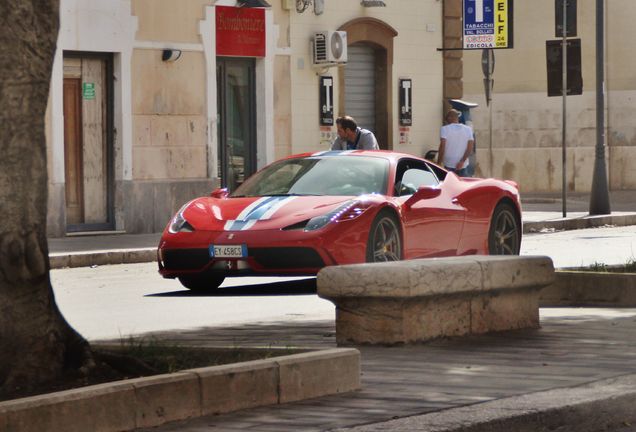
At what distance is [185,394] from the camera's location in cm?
752

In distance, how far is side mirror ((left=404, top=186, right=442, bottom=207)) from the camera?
669 inches

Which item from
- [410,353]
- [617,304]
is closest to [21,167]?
[410,353]

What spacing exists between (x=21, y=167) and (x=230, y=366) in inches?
50.8

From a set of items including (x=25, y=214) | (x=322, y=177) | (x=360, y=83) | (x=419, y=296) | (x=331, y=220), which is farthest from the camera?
(x=360, y=83)

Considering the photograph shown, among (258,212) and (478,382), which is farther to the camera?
(258,212)

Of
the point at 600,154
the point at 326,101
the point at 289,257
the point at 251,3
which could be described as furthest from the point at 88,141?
the point at 289,257

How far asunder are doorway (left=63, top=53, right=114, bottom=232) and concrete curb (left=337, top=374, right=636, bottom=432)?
60.0ft

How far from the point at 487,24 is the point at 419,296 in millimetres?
22978

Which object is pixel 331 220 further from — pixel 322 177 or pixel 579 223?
pixel 579 223

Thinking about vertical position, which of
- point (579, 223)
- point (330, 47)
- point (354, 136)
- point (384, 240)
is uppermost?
point (330, 47)

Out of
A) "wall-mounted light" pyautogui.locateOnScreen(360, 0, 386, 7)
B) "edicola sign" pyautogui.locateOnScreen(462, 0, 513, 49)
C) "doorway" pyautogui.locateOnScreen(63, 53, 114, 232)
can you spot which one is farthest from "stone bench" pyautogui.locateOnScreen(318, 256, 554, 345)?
"edicola sign" pyautogui.locateOnScreen(462, 0, 513, 49)

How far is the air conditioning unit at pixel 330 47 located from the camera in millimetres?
30047

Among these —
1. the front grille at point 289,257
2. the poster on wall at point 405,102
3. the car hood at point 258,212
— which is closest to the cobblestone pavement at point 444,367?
the front grille at point 289,257

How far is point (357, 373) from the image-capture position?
8.48 meters
